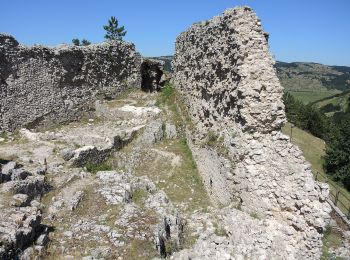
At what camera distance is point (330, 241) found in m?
16.4

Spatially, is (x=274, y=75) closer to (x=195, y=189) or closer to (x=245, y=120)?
(x=245, y=120)

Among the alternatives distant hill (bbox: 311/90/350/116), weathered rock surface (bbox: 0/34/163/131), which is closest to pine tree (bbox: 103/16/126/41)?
weathered rock surface (bbox: 0/34/163/131)

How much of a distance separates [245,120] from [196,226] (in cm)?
359

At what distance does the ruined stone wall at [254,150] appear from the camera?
389 inches

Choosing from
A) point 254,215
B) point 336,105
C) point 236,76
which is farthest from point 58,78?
point 336,105

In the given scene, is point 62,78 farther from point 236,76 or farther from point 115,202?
point 236,76

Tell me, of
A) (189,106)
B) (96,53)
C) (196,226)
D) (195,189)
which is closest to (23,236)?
(196,226)

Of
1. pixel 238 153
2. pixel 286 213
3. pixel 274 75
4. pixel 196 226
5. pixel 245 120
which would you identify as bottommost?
pixel 196 226

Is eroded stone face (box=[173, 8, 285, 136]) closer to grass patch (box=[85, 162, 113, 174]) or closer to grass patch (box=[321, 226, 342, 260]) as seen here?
grass patch (box=[85, 162, 113, 174])

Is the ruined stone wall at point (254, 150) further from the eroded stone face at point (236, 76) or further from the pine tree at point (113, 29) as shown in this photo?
the pine tree at point (113, 29)

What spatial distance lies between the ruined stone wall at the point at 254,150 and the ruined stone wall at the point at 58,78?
10093 mm

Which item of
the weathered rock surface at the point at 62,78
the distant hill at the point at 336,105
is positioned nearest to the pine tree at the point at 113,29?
the weathered rock surface at the point at 62,78

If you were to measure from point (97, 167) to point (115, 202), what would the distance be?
4.57 metres

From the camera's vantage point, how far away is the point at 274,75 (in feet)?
38.2
